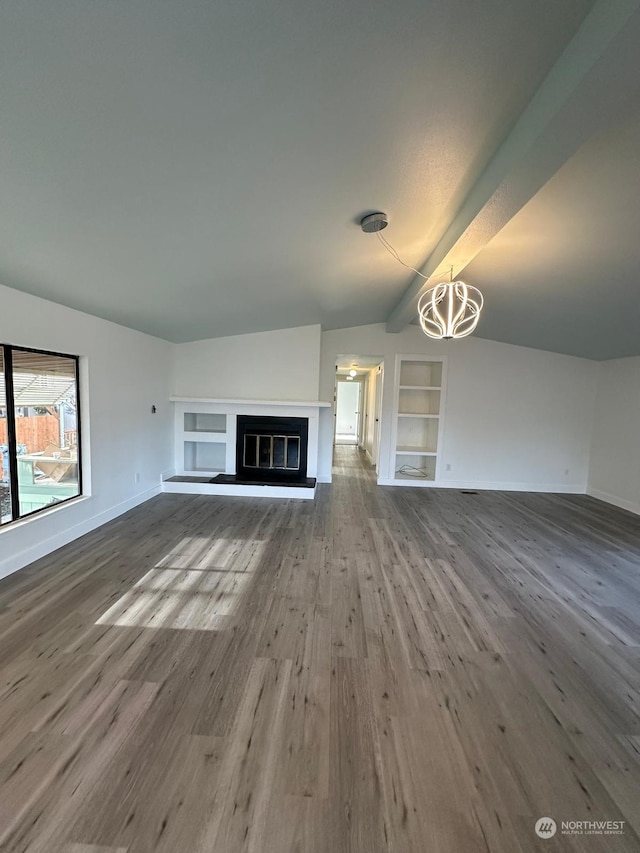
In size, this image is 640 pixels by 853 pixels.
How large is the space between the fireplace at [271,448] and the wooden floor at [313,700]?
7.71ft

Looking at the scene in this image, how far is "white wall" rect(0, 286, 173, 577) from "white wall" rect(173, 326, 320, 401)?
366mm

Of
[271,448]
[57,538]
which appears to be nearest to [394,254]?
[271,448]

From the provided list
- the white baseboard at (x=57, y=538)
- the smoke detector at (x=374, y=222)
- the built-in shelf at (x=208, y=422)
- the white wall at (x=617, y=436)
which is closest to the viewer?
the smoke detector at (x=374, y=222)

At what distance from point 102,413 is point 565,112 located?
4155 millimetres

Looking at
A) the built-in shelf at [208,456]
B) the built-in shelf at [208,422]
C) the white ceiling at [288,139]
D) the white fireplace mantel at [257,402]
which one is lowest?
the built-in shelf at [208,456]

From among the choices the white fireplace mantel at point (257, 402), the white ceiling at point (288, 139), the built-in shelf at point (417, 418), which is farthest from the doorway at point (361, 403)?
the white ceiling at point (288, 139)

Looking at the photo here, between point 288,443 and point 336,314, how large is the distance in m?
2.06

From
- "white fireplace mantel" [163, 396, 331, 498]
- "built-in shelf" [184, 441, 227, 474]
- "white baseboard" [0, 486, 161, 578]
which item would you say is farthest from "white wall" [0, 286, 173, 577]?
"built-in shelf" [184, 441, 227, 474]

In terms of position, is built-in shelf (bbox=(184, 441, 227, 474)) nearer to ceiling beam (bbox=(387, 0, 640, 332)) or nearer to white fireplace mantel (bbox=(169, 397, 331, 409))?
white fireplace mantel (bbox=(169, 397, 331, 409))

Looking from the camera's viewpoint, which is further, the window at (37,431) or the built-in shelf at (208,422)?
the built-in shelf at (208,422)

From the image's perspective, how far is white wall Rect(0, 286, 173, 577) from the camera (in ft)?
9.34

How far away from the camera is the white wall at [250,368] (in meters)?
5.57

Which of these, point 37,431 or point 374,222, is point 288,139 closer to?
point 374,222

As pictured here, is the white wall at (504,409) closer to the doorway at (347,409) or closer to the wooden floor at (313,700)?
the wooden floor at (313,700)
